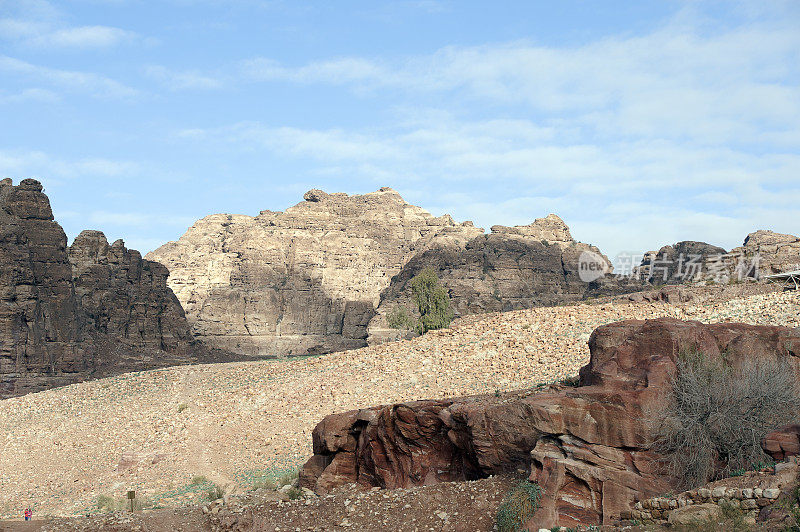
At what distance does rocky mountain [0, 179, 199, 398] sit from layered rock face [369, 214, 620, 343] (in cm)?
2770

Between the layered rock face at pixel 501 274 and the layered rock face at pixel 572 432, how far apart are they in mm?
63303

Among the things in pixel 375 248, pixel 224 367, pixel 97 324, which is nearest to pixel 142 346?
pixel 97 324

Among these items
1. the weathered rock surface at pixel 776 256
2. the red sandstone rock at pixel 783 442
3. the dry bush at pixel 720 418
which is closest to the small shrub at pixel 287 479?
the dry bush at pixel 720 418

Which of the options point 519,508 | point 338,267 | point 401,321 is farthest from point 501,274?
point 519,508

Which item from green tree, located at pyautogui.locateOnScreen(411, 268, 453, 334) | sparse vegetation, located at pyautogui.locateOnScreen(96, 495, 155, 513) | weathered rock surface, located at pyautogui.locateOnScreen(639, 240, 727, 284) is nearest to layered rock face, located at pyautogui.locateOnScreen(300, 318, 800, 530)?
sparse vegetation, located at pyautogui.locateOnScreen(96, 495, 155, 513)

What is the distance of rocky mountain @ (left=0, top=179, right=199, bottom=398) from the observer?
53.5 meters

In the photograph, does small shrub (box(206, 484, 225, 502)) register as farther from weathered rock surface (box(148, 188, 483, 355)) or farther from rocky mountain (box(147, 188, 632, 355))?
weathered rock surface (box(148, 188, 483, 355))

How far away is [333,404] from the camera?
1012 inches

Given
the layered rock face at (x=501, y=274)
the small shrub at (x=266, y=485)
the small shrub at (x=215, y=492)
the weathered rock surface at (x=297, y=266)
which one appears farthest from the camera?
the weathered rock surface at (x=297, y=266)

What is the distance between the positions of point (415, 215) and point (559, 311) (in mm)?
110740

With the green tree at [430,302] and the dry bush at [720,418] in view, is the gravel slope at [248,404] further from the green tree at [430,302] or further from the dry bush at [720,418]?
the green tree at [430,302]

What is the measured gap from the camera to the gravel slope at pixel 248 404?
2294cm

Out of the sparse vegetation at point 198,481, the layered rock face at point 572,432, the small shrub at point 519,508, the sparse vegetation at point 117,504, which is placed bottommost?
the sparse vegetation at point 117,504

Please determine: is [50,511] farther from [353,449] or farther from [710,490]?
[710,490]
